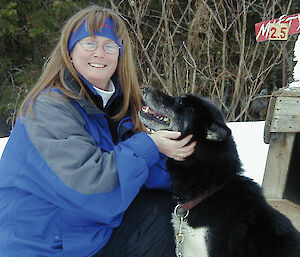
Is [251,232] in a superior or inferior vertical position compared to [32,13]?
inferior

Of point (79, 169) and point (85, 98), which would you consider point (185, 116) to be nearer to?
point (85, 98)

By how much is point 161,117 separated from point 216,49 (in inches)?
183

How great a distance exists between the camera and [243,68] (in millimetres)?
5906

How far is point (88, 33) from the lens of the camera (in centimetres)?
198

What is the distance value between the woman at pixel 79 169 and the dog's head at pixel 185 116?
10 centimetres

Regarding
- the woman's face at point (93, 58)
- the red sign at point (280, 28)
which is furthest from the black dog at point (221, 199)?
the red sign at point (280, 28)

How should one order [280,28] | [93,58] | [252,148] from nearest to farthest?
[93,58], [280,28], [252,148]

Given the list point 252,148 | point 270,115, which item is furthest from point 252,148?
point 270,115

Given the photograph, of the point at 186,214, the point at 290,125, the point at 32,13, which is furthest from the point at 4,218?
the point at 32,13

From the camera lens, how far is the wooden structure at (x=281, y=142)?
2.46 m

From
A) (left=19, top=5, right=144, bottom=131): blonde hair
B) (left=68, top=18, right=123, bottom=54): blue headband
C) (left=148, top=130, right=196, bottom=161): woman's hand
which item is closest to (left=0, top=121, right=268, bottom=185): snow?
(left=148, top=130, right=196, bottom=161): woman's hand

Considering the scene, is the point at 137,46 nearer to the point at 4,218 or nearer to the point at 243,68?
the point at 243,68

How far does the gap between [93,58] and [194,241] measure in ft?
4.06

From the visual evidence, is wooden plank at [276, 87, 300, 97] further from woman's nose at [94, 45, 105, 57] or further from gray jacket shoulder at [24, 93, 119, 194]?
gray jacket shoulder at [24, 93, 119, 194]
